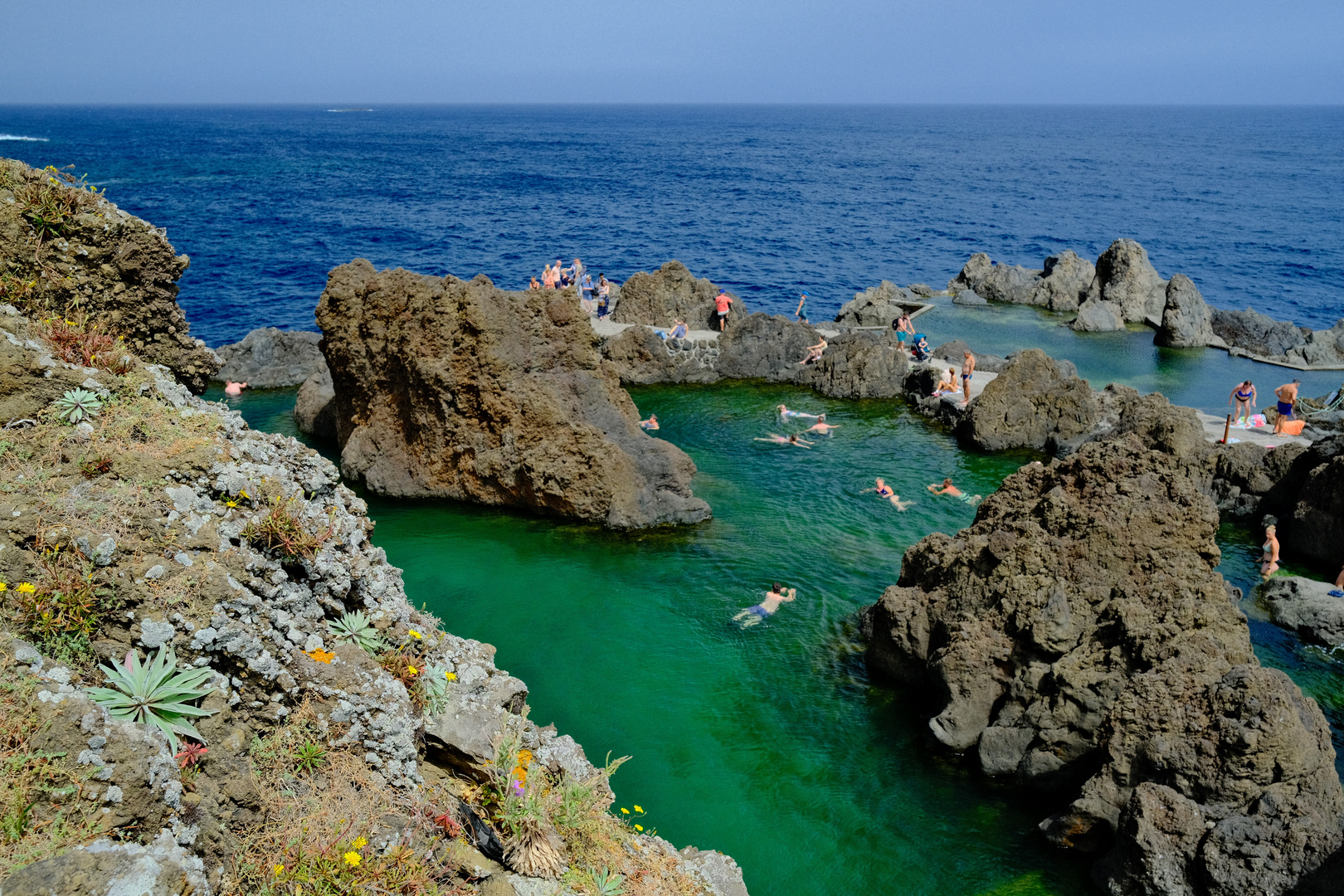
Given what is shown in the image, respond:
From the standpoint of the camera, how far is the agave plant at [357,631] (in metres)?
8.65

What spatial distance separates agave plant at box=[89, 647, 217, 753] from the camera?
239 inches

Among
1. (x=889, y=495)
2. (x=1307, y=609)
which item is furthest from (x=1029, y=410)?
(x=1307, y=609)

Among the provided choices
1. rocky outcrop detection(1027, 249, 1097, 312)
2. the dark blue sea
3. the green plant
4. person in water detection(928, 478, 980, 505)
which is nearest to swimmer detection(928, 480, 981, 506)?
person in water detection(928, 478, 980, 505)

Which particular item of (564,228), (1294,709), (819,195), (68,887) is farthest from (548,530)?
(819,195)

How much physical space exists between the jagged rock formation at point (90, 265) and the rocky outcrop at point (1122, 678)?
1235cm

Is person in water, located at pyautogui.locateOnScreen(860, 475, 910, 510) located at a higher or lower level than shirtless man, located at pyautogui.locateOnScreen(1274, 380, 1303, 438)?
lower

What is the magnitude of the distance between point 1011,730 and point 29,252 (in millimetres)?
14765

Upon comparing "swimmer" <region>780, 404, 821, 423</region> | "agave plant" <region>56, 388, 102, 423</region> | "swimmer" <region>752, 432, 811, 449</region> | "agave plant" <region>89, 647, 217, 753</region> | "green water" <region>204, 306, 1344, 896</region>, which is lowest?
"green water" <region>204, 306, 1344, 896</region>

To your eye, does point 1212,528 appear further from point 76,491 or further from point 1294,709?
point 76,491

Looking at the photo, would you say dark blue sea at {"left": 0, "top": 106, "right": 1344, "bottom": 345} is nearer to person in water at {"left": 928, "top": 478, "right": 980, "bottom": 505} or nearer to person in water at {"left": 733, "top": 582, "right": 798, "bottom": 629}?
person in water at {"left": 733, "top": 582, "right": 798, "bottom": 629}

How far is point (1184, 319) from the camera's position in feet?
133

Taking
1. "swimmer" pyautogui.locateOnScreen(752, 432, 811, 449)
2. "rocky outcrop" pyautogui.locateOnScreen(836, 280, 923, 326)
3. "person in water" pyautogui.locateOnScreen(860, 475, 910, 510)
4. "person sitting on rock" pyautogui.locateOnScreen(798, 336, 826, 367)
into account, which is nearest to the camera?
"person in water" pyautogui.locateOnScreen(860, 475, 910, 510)

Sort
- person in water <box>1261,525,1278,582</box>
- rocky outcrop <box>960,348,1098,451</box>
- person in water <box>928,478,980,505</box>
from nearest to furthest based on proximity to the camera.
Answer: person in water <box>1261,525,1278,582</box>, person in water <box>928,478,980,505</box>, rocky outcrop <box>960,348,1098,451</box>

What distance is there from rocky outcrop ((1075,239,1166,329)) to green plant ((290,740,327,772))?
47.2 meters
